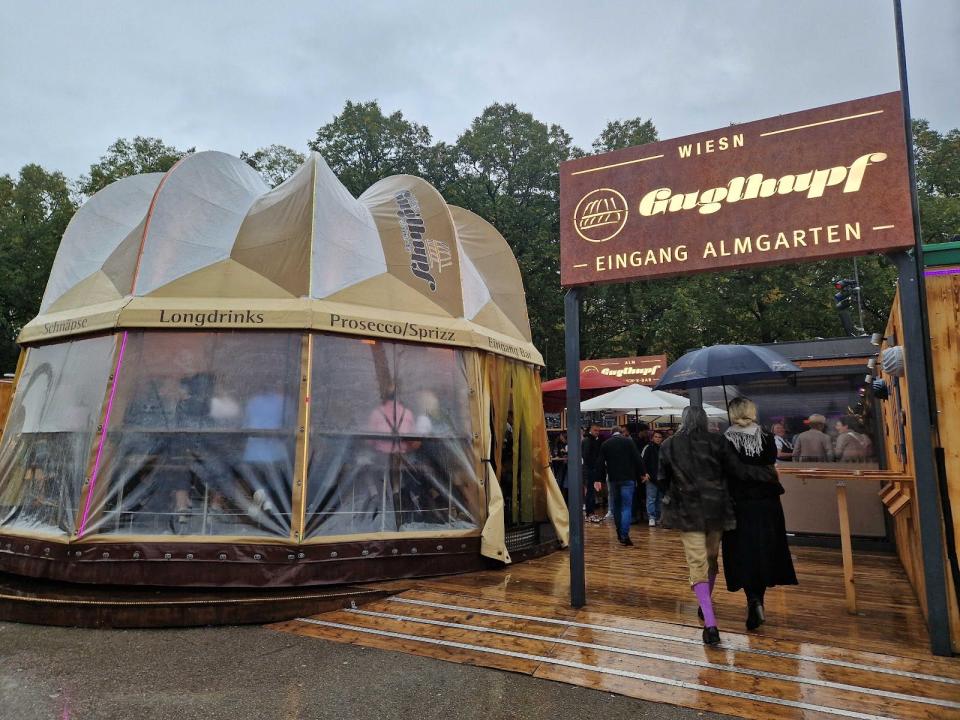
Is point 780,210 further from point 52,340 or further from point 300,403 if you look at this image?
point 52,340

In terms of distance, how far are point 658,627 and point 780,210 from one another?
11.7ft

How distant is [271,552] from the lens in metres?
5.89

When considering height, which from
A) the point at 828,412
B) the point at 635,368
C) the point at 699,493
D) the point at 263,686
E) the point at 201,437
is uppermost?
the point at 635,368

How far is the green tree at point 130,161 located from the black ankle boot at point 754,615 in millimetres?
26970

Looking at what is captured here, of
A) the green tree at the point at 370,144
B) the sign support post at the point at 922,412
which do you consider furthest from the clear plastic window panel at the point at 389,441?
the green tree at the point at 370,144

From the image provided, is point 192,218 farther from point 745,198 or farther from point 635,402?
point 635,402

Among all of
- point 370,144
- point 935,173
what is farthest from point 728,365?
point 935,173

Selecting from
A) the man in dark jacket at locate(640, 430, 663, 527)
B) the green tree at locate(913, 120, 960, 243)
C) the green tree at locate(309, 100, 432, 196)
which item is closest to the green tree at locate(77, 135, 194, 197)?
the green tree at locate(309, 100, 432, 196)

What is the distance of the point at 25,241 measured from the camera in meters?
23.0

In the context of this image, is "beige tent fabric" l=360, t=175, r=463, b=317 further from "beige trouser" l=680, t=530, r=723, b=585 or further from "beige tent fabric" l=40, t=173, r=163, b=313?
"beige trouser" l=680, t=530, r=723, b=585

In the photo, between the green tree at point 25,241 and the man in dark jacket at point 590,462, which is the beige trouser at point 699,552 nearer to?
the man in dark jacket at point 590,462

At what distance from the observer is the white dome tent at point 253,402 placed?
19.8 ft

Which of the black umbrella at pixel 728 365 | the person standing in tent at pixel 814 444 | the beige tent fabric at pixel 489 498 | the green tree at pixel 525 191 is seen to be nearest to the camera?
the beige tent fabric at pixel 489 498

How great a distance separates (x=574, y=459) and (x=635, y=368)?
15414mm
